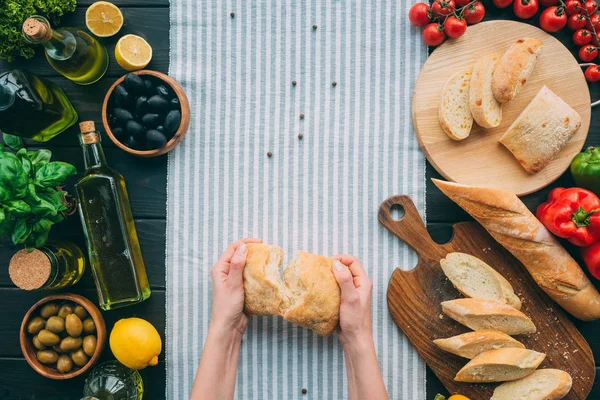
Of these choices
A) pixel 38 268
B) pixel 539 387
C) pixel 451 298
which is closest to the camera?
pixel 38 268

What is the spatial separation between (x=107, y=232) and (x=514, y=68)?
1.72 meters

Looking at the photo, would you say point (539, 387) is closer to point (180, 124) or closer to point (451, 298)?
point (451, 298)

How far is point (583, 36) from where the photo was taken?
1.78 meters

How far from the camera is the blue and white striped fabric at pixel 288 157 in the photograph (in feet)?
6.10

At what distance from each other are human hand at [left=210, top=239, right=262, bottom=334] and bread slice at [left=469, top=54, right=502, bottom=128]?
1.07 metres

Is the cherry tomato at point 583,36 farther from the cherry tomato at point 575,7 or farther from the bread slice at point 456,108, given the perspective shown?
the bread slice at point 456,108

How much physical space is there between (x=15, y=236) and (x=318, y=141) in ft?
3.87

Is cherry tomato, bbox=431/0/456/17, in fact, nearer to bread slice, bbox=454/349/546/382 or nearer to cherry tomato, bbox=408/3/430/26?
cherry tomato, bbox=408/3/430/26

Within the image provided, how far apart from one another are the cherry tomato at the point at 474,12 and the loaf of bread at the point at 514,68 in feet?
0.60

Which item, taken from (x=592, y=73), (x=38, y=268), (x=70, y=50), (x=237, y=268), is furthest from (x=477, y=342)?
(x=70, y=50)

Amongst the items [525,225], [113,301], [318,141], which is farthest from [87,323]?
[525,225]

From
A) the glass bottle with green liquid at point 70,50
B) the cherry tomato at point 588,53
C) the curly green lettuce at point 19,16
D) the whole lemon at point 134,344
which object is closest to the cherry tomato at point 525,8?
the cherry tomato at point 588,53

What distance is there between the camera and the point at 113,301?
1.74m

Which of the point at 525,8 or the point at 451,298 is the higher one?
the point at 525,8
